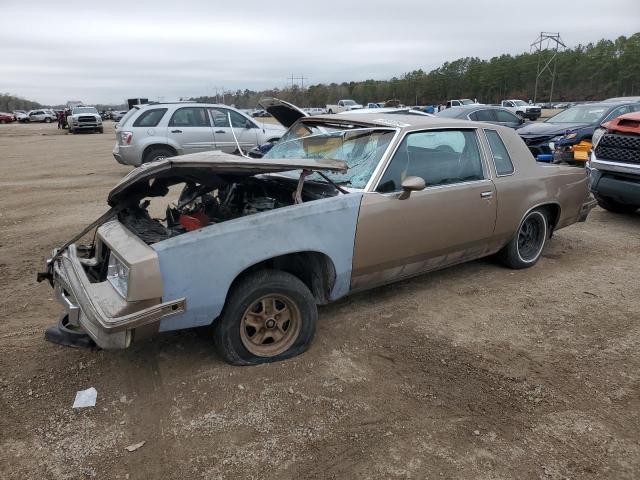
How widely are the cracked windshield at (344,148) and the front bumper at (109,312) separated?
1.74m

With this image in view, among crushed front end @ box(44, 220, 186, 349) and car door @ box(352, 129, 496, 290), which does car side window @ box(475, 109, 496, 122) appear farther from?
crushed front end @ box(44, 220, 186, 349)

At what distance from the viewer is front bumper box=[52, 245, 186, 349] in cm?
275

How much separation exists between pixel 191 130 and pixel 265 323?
8.63 m

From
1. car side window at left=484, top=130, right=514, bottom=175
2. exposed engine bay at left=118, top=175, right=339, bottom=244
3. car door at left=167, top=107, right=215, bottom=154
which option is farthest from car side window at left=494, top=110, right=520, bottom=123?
exposed engine bay at left=118, top=175, right=339, bottom=244

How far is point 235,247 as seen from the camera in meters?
3.08

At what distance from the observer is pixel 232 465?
2506mm

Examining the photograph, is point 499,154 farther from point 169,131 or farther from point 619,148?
point 169,131

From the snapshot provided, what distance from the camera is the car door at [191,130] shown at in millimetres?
10891

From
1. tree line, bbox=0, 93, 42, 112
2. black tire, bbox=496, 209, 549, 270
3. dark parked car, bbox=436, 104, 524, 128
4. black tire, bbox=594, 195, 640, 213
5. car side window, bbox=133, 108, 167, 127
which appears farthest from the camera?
tree line, bbox=0, 93, 42, 112

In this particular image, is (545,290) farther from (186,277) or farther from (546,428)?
(186,277)

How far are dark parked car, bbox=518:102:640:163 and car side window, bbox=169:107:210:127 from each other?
7.38m

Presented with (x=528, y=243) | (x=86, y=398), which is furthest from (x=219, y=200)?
(x=528, y=243)

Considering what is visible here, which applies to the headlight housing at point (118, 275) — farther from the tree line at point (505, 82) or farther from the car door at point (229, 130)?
the tree line at point (505, 82)

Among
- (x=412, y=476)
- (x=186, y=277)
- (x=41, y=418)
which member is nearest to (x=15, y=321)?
(x=41, y=418)
